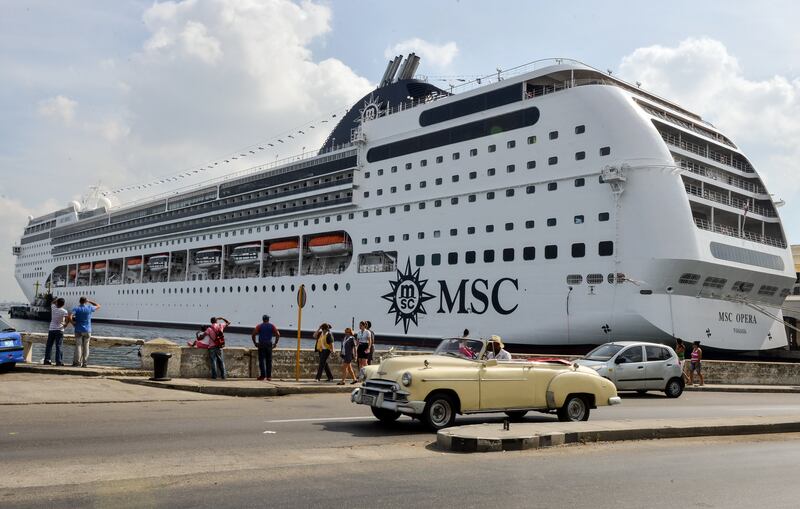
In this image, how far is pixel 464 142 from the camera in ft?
115

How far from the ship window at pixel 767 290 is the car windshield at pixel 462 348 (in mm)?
25646

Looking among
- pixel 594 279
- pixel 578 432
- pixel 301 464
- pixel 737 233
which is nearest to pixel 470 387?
pixel 578 432

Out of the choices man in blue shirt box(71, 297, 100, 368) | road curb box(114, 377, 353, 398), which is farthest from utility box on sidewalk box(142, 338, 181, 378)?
man in blue shirt box(71, 297, 100, 368)

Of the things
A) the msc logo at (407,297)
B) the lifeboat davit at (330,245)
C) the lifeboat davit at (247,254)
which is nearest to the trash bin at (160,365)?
the msc logo at (407,297)

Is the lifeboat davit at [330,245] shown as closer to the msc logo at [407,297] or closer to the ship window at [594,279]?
the msc logo at [407,297]

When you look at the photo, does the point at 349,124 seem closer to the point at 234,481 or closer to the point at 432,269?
the point at 432,269

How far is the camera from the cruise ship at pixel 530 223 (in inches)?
1081

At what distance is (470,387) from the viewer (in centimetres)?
888

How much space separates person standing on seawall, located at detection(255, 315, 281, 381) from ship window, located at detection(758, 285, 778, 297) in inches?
998

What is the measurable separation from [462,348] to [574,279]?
789 inches

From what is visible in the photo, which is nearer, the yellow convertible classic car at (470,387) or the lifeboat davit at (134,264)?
the yellow convertible classic car at (470,387)

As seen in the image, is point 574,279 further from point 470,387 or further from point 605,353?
point 470,387

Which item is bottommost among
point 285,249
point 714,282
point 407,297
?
point 407,297

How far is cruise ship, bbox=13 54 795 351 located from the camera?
2745cm
